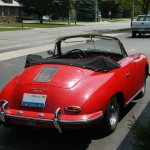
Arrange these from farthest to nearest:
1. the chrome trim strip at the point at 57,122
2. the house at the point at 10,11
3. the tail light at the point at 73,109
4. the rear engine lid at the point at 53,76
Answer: the house at the point at 10,11, the rear engine lid at the point at 53,76, the tail light at the point at 73,109, the chrome trim strip at the point at 57,122

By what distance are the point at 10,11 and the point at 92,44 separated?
186 ft

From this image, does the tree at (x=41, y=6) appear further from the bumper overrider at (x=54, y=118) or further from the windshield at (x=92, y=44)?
the bumper overrider at (x=54, y=118)

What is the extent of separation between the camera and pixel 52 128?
414 centimetres

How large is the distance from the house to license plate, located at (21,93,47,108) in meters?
Result: 56.4

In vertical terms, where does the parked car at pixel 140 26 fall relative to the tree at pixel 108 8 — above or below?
below

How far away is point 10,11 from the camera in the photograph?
60656 mm

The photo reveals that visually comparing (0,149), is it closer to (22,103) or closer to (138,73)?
(22,103)

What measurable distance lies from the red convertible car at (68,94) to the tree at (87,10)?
6891 cm

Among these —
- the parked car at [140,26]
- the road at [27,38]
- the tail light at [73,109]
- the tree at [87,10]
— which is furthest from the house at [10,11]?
the tail light at [73,109]

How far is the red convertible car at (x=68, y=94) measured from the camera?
4.16 m

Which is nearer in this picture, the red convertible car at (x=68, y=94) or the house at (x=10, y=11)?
the red convertible car at (x=68, y=94)

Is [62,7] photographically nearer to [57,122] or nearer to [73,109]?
[73,109]

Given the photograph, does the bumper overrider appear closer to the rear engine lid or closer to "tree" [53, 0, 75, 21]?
the rear engine lid

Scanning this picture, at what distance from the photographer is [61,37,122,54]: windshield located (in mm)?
6132
